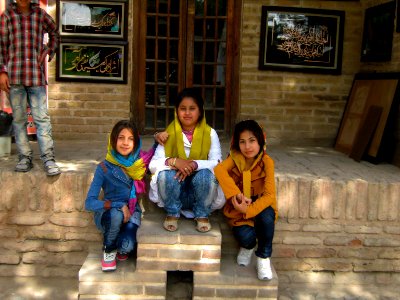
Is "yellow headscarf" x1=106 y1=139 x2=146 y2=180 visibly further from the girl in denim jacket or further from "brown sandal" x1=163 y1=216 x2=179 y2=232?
"brown sandal" x1=163 y1=216 x2=179 y2=232

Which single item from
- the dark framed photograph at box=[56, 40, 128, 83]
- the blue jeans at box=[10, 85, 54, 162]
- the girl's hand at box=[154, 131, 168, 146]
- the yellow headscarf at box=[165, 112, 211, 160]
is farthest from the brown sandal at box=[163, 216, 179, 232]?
the dark framed photograph at box=[56, 40, 128, 83]

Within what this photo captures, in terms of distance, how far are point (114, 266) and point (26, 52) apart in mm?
1975

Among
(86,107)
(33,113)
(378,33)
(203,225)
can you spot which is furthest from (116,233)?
(378,33)

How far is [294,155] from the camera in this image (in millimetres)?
5773

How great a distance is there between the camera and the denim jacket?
377cm

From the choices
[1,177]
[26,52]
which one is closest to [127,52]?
[26,52]

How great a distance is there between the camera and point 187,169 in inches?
150

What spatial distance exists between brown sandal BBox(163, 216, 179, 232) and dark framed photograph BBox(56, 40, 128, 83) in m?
2.92

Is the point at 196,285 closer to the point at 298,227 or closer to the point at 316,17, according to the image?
the point at 298,227

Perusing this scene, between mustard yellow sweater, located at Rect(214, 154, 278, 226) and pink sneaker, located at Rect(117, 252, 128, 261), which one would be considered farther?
pink sneaker, located at Rect(117, 252, 128, 261)

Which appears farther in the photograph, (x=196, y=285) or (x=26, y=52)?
(x=26, y=52)

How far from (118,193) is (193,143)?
2.27 feet

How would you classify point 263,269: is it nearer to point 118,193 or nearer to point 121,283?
point 121,283

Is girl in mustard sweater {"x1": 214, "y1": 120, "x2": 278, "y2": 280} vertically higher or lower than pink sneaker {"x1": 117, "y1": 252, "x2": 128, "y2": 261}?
higher
